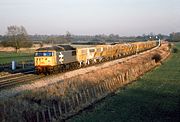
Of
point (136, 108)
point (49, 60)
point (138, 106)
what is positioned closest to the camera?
point (136, 108)

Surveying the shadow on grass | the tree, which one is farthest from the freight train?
the tree

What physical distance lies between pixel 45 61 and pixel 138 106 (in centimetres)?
1649

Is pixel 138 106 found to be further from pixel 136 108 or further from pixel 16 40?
pixel 16 40

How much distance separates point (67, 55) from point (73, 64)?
2.35 meters

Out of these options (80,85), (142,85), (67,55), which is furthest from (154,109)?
(67,55)

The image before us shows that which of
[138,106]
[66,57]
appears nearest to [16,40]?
[66,57]

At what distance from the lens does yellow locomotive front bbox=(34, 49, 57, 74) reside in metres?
36.2

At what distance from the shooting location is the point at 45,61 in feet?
119

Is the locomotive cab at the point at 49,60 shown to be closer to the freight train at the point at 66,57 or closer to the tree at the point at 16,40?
the freight train at the point at 66,57

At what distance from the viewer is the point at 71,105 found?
20891mm

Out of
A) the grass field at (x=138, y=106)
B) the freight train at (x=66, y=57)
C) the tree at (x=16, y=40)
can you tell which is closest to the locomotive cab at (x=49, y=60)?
the freight train at (x=66, y=57)

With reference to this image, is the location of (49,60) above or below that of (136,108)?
above

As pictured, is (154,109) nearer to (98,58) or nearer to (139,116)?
(139,116)

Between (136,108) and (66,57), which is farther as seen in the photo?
(66,57)
